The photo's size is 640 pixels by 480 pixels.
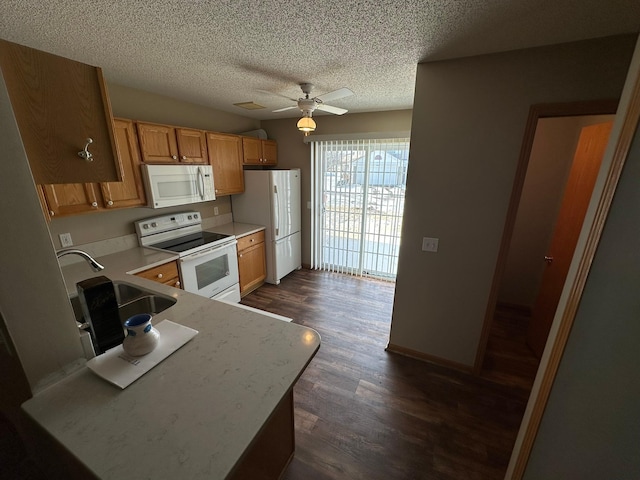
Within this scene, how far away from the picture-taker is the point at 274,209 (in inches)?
135

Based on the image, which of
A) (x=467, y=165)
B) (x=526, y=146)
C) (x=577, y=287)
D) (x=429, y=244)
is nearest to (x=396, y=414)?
(x=429, y=244)

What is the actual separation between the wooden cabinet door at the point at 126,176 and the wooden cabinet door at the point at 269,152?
1805 millimetres

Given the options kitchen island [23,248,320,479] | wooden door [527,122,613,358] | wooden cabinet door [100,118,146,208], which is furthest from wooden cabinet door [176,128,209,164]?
wooden door [527,122,613,358]

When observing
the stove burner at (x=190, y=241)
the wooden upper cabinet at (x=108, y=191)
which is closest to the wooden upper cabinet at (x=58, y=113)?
the wooden upper cabinet at (x=108, y=191)

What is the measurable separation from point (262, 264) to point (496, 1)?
11.0 ft

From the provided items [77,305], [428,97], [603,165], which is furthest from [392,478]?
[428,97]

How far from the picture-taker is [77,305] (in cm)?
163

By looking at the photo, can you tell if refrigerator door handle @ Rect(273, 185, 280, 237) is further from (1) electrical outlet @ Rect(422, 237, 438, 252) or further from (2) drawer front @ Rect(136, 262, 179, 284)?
(1) electrical outlet @ Rect(422, 237, 438, 252)

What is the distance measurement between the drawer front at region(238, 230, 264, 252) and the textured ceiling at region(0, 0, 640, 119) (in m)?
1.81

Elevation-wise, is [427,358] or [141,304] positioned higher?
[141,304]

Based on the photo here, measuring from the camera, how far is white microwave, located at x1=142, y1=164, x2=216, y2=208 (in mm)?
2346

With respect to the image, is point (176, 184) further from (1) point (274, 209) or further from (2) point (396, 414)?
(2) point (396, 414)

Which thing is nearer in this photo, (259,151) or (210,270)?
(210,270)

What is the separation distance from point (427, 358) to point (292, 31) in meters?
2.68
